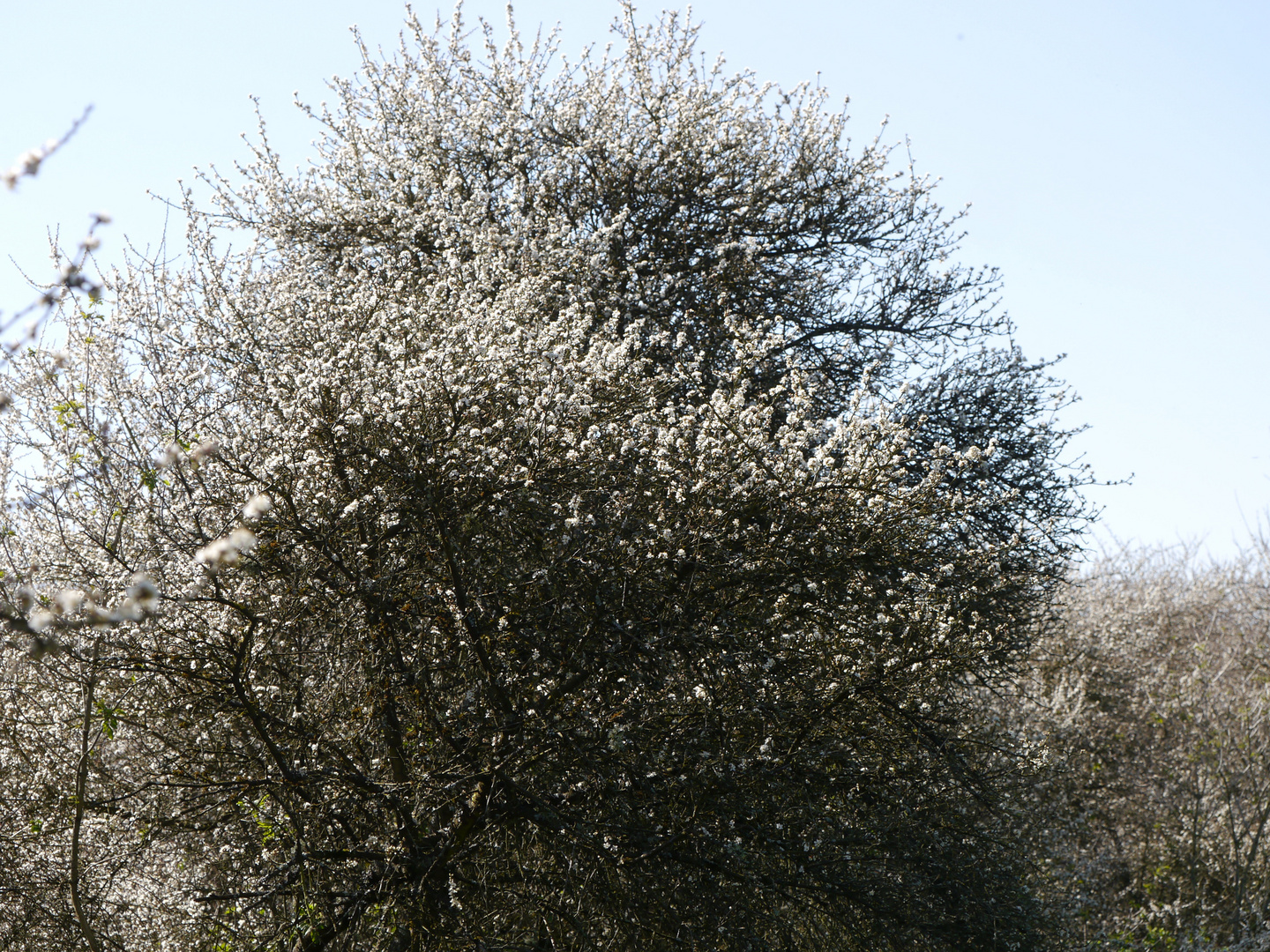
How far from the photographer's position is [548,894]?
4.66 metres

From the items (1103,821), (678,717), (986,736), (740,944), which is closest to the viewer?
(740,944)

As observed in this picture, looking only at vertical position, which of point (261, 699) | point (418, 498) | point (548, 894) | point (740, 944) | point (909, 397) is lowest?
point (740, 944)

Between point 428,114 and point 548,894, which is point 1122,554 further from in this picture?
point 548,894

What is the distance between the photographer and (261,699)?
15.3ft

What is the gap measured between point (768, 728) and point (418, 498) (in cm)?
187

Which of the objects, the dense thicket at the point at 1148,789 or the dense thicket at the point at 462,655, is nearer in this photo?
the dense thicket at the point at 462,655

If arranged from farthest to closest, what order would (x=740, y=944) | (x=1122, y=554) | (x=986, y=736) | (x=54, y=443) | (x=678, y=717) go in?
1. (x=1122, y=554)
2. (x=986, y=736)
3. (x=54, y=443)
4. (x=678, y=717)
5. (x=740, y=944)

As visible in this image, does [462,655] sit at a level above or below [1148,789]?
above

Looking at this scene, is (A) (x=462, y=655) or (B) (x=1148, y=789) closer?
(A) (x=462, y=655)

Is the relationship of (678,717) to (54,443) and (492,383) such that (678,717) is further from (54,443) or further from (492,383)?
(54,443)

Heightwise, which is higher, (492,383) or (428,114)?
(428,114)

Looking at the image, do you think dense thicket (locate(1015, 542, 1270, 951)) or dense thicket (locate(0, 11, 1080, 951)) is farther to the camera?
dense thicket (locate(1015, 542, 1270, 951))

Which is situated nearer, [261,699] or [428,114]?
[261,699]

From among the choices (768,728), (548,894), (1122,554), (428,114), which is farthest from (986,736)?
(1122,554)
